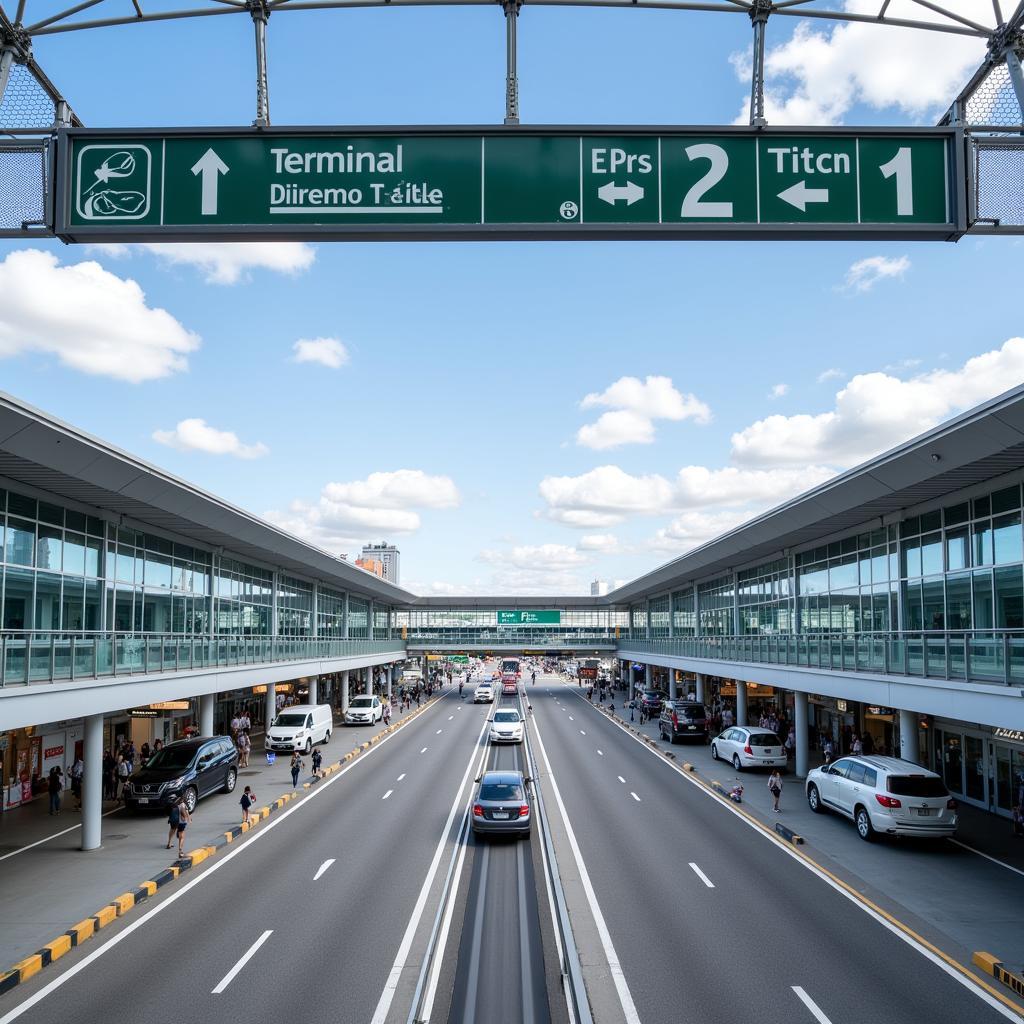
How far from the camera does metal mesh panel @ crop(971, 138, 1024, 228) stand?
5902mm

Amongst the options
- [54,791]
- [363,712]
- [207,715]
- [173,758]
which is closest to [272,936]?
[173,758]

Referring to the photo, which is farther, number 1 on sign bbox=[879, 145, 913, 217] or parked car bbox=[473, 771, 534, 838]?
parked car bbox=[473, 771, 534, 838]

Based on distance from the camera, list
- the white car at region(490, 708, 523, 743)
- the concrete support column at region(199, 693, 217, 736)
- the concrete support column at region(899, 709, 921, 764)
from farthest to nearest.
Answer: the white car at region(490, 708, 523, 743)
the concrete support column at region(199, 693, 217, 736)
the concrete support column at region(899, 709, 921, 764)

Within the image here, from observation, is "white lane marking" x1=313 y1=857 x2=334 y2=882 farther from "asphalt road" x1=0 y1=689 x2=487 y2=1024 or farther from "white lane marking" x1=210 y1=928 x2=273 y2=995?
"white lane marking" x1=210 y1=928 x2=273 y2=995

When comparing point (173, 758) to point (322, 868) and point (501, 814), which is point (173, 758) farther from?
point (501, 814)

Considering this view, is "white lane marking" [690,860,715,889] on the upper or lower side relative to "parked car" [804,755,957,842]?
lower

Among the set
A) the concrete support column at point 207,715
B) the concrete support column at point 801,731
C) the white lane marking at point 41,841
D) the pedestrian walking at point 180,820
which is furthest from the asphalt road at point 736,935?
the concrete support column at point 207,715

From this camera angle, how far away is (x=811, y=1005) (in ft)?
35.2

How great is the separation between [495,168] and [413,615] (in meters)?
92.3

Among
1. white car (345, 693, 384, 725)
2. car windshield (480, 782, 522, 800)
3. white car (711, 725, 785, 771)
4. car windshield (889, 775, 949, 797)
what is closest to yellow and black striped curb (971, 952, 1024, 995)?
car windshield (889, 775, 949, 797)

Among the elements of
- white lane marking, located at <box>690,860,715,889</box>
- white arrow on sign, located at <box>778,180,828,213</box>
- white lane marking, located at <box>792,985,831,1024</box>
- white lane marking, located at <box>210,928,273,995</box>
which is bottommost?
white lane marking, located at <box>690,860,715,889</box>

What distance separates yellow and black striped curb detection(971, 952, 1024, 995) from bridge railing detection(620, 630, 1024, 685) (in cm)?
524

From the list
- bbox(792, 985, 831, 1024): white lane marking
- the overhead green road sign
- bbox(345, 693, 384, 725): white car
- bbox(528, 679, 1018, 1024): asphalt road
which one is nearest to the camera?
the overhead green road sign

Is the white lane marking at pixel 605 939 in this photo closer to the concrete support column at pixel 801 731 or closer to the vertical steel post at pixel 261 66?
the vertical steel post at pixel 261 66
